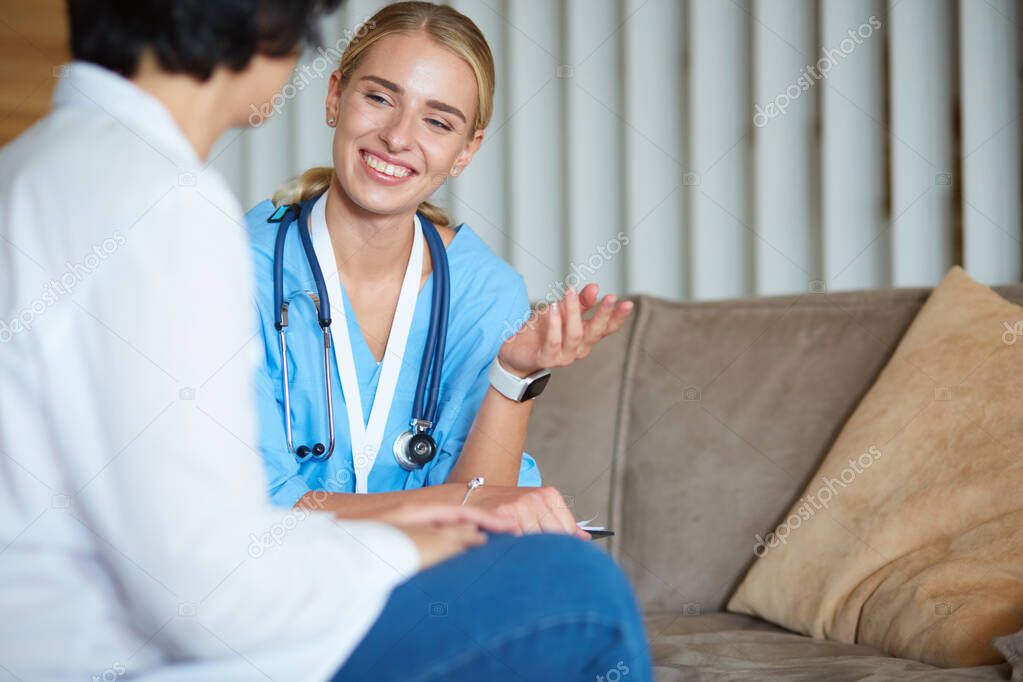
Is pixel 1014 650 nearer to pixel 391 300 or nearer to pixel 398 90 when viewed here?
pixel 391 300

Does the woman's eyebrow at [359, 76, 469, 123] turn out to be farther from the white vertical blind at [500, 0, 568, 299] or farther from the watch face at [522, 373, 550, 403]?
the white vertical blind at [500, 0, 568, 299]

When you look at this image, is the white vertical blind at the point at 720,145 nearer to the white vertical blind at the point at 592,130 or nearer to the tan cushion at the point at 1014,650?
the white vertical blind at the point at 592,130

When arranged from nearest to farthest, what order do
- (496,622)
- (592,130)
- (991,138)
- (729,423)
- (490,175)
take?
(496,622) < (729,423) < (991,138) < (592,130) < (490,175)

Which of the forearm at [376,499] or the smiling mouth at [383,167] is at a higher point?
the smiling mouth at [383,167]

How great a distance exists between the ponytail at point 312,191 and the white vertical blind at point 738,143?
3.15 feet

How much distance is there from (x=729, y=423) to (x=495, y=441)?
0.50 metres

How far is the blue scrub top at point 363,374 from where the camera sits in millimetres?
1476

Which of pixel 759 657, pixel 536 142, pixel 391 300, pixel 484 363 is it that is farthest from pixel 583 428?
pixel 536 142

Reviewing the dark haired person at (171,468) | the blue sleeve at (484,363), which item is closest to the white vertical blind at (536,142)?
the blue sleeve at (484,363)

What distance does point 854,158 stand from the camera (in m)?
2.42

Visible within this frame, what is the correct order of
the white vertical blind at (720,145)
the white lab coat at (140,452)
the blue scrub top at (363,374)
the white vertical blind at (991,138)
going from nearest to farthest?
1. the white lab coat at (140,452)
2. the blue scrub top at (363,374)
3. the white vertical blind at (991,138)
4. the white vertical blind at (720,145)

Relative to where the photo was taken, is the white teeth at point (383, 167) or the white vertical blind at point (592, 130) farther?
the white vertical blind at point (592, 130)

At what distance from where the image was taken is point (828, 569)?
5.15 feet

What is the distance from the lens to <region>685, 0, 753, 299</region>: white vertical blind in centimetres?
255
